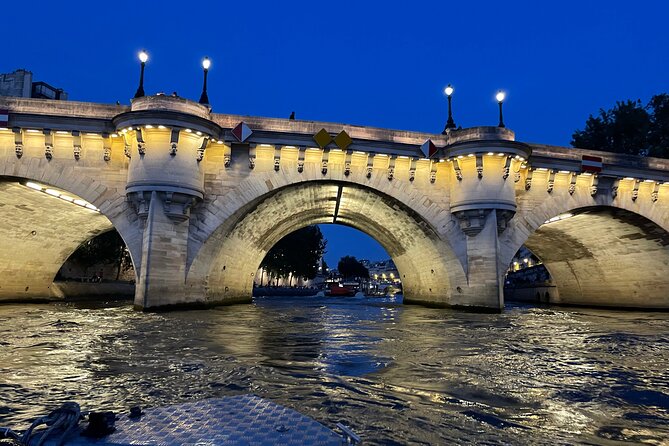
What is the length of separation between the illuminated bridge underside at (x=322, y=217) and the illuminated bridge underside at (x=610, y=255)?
9.19 metres

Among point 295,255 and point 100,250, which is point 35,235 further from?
point 295,255

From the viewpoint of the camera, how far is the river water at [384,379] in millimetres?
4402

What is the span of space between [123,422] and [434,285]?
25.7 meters

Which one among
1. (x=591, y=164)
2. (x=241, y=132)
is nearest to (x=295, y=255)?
(x=241, y=132)

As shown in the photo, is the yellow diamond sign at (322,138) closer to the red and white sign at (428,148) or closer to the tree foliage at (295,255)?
the red and white sign at (428,148)

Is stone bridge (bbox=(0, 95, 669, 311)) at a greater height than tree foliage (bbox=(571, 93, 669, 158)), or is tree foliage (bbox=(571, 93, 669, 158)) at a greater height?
tree foliage (bbox=(571, 93, 669, 158))

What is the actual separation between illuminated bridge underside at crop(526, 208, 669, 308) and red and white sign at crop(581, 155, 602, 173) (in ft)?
9.19

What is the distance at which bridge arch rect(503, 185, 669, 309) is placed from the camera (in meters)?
25.0

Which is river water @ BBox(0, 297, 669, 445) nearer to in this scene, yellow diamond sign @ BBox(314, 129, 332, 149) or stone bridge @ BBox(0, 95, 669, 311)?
stone bridge @ BBox(0, 95, 669, 311)

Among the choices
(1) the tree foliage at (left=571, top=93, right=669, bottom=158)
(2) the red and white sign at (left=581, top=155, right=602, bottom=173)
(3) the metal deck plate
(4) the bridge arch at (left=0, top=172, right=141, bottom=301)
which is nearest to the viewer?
(3) the metal deck plate

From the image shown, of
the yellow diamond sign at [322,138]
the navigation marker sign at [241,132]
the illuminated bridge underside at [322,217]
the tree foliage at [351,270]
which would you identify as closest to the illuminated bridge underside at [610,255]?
the illuminated bridge underside at [322,217]

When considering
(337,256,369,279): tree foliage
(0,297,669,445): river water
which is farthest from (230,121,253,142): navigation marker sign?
(337,256,369,279): tree foliage

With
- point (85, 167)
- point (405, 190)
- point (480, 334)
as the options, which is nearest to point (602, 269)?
point (405, 190)

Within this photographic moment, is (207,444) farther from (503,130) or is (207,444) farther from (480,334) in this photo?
(503,130)
